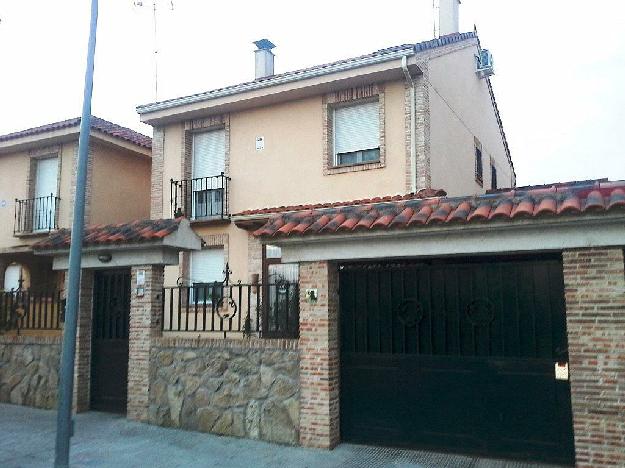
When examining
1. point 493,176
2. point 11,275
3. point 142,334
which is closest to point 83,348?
point 142,334

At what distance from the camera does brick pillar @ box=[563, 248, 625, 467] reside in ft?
18.8

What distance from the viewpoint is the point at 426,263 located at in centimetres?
765

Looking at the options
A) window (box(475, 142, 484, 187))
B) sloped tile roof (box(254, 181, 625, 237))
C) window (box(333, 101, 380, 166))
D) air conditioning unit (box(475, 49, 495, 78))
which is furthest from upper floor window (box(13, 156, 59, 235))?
air conditioning unit (box(475, 49, 495, 78))

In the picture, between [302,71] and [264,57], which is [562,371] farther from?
[264,57]

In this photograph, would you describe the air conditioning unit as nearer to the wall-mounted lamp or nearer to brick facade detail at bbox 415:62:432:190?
brick facade detail at bbox 415:62:432:190

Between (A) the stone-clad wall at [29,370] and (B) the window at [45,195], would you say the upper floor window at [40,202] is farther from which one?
(A) the stone-clad wall at [29,370]

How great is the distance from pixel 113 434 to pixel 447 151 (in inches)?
389

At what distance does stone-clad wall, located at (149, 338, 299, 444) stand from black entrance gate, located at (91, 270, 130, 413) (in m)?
0.91

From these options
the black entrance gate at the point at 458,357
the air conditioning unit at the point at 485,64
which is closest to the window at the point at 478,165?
the air conditioning unit at the point at 485,64

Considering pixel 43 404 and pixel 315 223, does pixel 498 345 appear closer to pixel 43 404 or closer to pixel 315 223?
pixel 315 223

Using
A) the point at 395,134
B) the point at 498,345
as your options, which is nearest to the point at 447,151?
the point at 395,134

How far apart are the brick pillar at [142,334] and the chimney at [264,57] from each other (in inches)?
386

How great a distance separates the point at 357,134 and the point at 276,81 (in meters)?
2.27

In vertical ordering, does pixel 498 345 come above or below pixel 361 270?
below
